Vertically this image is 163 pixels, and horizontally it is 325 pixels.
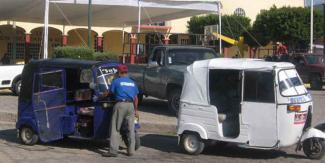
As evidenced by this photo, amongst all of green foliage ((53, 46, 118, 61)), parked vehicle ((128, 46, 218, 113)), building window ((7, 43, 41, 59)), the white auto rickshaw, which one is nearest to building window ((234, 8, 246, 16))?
building window ((7, 43, 41, 59))

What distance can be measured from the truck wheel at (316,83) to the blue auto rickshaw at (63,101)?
18.8 meters

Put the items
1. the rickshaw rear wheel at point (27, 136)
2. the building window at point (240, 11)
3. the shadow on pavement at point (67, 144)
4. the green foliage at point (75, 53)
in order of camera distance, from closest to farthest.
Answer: the shadow on pavement at point (67, 144), the rickshaw rear wheel at point (27, 136), the green foliage at point (75, 53), the building window at point (240, 11)

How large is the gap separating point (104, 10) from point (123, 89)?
2176 cm

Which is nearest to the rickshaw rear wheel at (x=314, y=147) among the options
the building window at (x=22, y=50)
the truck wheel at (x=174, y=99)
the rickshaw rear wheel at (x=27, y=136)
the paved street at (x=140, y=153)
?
the paved street at (x=140, y=153)

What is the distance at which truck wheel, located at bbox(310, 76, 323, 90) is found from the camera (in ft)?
94.1

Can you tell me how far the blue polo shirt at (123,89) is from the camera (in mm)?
10547

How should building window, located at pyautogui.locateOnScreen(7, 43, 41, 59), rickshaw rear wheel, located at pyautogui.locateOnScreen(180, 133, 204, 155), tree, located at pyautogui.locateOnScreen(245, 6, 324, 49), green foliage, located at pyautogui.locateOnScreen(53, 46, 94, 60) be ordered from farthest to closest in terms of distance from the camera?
tree, located at pyautogui.locateOnScreen(245, 6, 324, 49) → building window, located at pyautogui.locateOnScreen(7, 43, 41, 59) → green foliage, located at pyautogui.locateOnScreen(53, 46, 94, 60) → rickshaw rear wheel, located at pyautogui.locateOnScreen(180, 133, 204, 155)

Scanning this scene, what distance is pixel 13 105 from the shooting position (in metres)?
17.7

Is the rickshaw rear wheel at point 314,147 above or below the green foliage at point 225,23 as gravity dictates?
below

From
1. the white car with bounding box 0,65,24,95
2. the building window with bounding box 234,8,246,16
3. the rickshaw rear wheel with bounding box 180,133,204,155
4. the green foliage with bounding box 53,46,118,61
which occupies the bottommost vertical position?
the rickshaw rear wheel with bounding box 180,133,204,155

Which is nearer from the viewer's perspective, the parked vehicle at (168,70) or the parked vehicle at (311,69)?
the parked vehicle at (168,70)

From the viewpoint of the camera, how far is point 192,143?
35.9 ft

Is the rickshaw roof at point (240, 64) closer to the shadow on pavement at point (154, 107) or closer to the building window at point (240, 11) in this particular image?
the shadow on pavement at point (154, 107)

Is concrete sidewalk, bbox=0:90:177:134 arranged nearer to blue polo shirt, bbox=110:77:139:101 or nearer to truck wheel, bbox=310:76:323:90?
blue polo shirt, bbox=110:77:139:101
